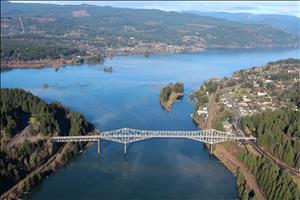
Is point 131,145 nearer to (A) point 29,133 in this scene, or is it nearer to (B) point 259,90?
(A) point 29,133

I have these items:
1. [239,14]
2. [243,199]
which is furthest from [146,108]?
[239,14]

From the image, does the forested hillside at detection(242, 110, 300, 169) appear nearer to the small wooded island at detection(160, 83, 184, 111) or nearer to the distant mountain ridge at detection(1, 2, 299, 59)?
the small wooded island at detection(160, 83, 184, 111)

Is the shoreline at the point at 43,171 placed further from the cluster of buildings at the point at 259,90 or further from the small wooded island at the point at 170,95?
the cluster of buildings at the point at 259,90

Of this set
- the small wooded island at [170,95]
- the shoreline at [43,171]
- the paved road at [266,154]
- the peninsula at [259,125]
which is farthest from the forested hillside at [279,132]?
the shoreline at [43,171]

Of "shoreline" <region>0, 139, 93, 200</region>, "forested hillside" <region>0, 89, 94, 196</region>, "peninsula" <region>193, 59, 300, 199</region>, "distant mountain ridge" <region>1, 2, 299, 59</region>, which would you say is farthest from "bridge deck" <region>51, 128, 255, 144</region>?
"distant mountain ridge" <region>1, 2, 299, 59</region>

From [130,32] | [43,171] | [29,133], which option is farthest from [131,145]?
[130,32]

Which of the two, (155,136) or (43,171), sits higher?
(155,136)
